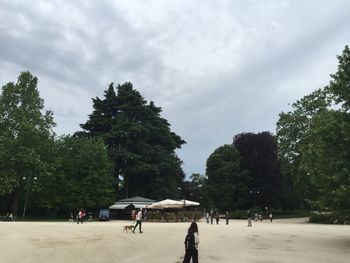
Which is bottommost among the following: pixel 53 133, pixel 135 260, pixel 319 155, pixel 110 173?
pixel 135 260

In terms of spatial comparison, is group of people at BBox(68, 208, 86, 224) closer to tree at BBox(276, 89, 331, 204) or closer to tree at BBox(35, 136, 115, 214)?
tree at BBox(35, 136, 115, 214)

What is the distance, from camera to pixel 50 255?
18016mm

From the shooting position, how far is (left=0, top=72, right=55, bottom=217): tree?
5722 centimetres

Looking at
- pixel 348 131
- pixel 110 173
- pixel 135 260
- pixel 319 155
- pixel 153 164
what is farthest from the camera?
pixel 153 164

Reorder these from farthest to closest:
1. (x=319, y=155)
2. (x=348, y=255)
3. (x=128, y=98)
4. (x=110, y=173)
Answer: (x=128, y=98) < (x=110, y=173) < (x=319, y=155) < (x=348, y=255)

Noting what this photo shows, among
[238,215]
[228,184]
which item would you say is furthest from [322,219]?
[228,184]

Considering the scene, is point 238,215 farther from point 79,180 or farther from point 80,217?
point 80,217

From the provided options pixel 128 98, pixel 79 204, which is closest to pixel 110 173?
pixel 79 204

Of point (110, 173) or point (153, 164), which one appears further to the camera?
point (153, 164)

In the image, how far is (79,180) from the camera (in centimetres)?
6594

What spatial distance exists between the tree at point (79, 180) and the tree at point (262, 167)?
2602 centimetres

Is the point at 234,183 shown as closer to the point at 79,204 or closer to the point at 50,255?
the point at 79,204

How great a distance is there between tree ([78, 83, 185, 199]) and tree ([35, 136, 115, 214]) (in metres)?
7.30

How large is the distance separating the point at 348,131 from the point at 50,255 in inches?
598
